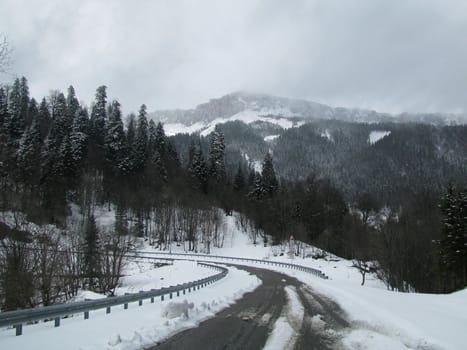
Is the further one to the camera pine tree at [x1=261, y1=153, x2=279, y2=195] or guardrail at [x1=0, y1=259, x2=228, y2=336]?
pine tree at [x1=261, y1=153, x2=279, y2=195]

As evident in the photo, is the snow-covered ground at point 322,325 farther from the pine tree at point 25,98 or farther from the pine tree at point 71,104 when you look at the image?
the pine tree at point 25,98

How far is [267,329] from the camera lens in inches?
467

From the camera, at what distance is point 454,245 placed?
130 feet

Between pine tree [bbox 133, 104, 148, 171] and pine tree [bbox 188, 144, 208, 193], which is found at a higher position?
pine tree [bbox 133, 104, 148, 171]

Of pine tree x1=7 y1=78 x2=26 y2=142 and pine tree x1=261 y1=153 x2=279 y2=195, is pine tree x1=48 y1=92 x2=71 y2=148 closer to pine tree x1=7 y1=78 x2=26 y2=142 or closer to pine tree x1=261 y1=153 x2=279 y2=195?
pine tree x1=7 y1=78 x2=26 y2=142

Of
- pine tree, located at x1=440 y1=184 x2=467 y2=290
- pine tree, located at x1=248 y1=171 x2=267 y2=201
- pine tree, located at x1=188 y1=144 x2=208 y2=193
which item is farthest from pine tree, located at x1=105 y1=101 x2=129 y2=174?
pine tree, located at x1=440 y1=184 x2=467 y2=290

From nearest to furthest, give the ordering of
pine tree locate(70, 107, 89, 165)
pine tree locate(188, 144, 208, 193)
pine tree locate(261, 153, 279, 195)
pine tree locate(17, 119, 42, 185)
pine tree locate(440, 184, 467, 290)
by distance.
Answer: pine tree locate(440, 184, 467, 290)
pine tree locate(17, 119, 42, 185)
pine tree locate(70, 107, 89, 165)
pine tree locate(261, 153, 279, 195)
pine tree locate(188, 144, 208, 193)

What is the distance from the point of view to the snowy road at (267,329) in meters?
9.89

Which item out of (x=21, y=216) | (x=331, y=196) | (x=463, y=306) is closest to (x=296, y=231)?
(x=331, y=196)

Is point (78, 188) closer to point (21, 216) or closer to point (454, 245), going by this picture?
point (21, 216)

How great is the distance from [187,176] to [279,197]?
2443 cm

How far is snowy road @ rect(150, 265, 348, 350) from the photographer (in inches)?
389

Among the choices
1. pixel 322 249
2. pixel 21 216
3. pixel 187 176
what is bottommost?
pixel 322 249

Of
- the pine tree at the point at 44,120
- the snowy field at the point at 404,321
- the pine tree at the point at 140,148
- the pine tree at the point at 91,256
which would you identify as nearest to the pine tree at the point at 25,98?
the pine tree at the point at 44,120
